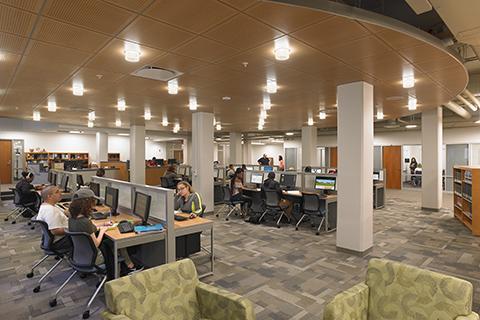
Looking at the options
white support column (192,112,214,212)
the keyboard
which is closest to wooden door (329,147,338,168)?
white support column (192,112,214,212)

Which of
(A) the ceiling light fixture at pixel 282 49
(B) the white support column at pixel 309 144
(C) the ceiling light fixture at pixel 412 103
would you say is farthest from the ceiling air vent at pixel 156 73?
(B) the white support column at pixel 309 144

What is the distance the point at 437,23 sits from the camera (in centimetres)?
442

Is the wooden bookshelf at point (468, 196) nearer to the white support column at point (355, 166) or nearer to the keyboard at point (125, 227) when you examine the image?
the white support column at point (355, 166)

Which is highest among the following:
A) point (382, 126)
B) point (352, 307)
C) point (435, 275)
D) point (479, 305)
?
point (382, 126)

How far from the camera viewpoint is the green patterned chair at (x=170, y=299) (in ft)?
6.02

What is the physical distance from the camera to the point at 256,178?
26.7ft

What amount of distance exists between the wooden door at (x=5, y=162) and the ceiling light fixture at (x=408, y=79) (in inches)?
624

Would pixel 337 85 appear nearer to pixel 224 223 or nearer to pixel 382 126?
pixel 224 223

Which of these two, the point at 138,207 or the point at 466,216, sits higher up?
the point at 138,207

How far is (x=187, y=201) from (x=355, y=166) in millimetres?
2672

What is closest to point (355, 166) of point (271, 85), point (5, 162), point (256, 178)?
point (271, 85)

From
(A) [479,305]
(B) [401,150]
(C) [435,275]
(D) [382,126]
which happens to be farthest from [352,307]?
(B) [401,150]

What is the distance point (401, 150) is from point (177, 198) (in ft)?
39.5

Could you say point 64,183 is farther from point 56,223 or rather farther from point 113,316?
point 113,316
